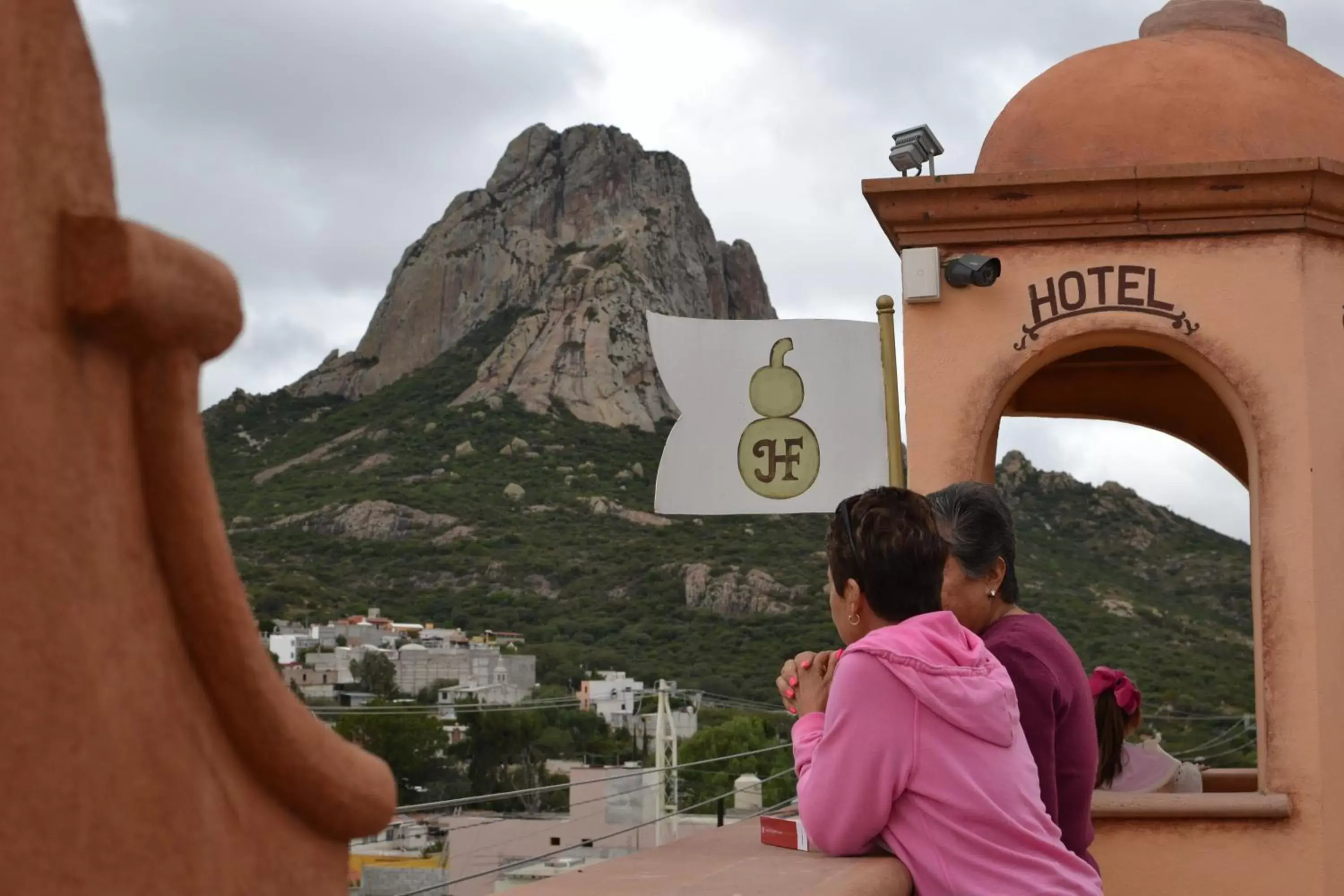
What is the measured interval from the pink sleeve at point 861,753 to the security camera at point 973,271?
356 centimetres

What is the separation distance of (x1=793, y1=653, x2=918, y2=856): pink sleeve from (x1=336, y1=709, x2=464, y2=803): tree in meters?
36.4

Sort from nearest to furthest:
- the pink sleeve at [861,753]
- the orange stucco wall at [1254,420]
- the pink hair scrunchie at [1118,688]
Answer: the pink sleeve at [861,753], the pink hair scrunchie at [1118,688], the orange stucco wall at [1254,420]

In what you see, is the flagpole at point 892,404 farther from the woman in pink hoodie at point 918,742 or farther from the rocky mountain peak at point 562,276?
the rocky mountain peak at point 562,276

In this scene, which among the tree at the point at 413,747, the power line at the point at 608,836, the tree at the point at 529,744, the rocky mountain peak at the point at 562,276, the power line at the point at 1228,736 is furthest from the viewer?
the rocky mountain peak at the point at 562,276

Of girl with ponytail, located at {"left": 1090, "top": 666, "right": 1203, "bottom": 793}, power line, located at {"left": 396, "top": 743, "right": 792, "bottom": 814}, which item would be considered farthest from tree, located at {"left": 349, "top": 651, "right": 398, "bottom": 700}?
girl with ponytail, located at {"left": 1090, "top": 666, "right": 1203, "bottom": 793}

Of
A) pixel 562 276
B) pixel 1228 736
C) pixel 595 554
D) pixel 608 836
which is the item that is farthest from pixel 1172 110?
pixel 562 276

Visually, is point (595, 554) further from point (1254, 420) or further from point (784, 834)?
point (784, 834)

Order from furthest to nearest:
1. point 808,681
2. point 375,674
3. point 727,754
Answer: point 375,674
point 727,754
point 808,681

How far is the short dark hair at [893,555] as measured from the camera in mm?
2570

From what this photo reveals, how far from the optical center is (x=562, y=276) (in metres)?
88.7

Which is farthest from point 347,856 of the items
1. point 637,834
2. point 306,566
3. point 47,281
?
point 306,566

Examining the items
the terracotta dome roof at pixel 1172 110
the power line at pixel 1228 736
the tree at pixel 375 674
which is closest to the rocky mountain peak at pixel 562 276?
the tree at pixel 375 674

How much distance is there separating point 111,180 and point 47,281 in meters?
0.10

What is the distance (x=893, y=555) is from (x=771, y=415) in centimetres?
253
